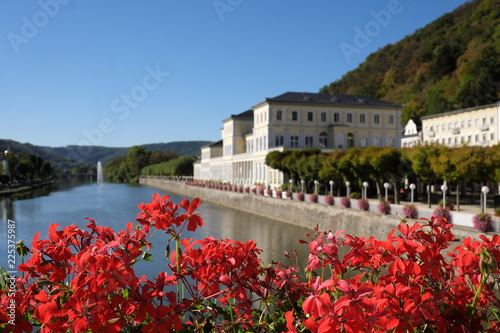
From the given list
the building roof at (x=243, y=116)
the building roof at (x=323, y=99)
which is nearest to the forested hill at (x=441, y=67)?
the building roof at (x=323, y=99)

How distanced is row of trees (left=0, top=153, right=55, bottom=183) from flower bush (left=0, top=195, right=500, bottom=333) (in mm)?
78103

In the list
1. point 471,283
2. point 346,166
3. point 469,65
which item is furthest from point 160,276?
point 469,65

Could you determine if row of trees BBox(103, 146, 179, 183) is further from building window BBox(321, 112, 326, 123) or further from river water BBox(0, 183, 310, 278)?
river water BBox(0, 183, 310, 278)

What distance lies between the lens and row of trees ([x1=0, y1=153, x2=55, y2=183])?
83.0m

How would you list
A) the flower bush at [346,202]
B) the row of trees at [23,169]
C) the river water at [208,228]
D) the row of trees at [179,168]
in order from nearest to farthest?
the river water at [208,228]
the flower bush at [346,202]
the row of trees at [23,169]
the row of trees at [179,168]

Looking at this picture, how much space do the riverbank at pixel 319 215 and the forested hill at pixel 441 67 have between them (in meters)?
41.0

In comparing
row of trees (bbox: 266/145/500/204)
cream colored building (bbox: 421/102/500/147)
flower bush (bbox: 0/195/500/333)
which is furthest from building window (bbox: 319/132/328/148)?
flower bush (bbox: 0/195/500/333)

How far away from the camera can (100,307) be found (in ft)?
7.41

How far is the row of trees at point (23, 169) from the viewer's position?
8300 centimetres

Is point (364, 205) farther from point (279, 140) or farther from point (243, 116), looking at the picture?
point (243, 116)

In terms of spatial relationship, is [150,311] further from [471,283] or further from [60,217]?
[60,217]

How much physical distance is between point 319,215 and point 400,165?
7.15 metres

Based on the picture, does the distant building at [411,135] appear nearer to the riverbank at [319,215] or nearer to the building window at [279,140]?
the building window at [279,140]

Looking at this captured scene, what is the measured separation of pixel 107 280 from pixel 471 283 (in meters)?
2.23
